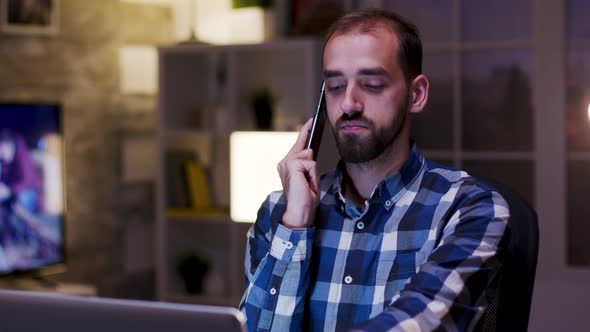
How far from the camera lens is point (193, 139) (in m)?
4.97

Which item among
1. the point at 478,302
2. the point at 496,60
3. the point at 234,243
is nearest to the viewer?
the point at 478,302

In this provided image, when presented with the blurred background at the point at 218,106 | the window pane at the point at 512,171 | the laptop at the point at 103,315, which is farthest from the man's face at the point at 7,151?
the laptop at the point at 103,315

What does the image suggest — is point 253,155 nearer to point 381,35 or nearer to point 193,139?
point 193,139

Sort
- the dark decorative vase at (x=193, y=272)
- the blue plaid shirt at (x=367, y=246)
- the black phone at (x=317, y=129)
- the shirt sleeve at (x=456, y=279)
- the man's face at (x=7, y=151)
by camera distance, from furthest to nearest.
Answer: the dark decorative vase at (x=193, y=272)
the man's face at (x=7, y=151)
the black phone at (x=317, y=129)
the blue plaid shirt at (x=367, y=246)
the shirt sleeve at (x=456, y=279)

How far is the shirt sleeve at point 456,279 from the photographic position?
4.33 feet

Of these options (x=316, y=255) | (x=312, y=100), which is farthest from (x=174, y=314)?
(x=312, y=100)

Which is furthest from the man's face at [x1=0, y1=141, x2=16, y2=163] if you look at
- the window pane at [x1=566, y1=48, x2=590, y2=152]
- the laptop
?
the laptop

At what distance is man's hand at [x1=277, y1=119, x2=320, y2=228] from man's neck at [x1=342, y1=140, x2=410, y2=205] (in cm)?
7

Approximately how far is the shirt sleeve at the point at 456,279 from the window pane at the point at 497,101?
106 inches

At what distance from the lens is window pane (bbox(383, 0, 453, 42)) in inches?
167

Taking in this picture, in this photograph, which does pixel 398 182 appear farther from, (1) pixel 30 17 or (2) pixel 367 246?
(1) pixel 30 17

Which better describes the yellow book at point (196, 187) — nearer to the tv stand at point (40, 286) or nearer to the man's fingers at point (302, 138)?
the tv stand at point (40, 286)

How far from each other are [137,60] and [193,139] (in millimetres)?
521

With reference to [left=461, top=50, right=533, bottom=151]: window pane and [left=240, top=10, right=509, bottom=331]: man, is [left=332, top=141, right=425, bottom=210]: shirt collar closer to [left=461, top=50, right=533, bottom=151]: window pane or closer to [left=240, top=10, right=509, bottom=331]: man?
[left=240, top=10, right=509, bottom=331]: man
